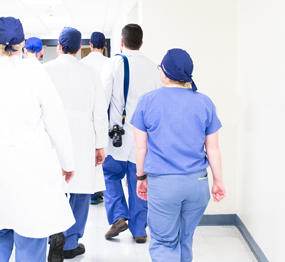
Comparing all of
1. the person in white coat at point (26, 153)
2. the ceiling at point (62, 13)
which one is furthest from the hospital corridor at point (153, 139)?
the ceiling at point (62, 13)

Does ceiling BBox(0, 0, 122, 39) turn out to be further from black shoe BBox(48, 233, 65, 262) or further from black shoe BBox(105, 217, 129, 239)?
black shoe BBox(48, 233, 65, 262)

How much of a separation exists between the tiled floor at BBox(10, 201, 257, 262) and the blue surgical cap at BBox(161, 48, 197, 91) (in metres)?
1.32

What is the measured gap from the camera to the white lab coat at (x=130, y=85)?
280cm

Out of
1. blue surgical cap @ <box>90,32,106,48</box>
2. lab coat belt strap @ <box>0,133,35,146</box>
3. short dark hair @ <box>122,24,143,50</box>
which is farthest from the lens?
blue surgical cap @ <box>90,32,106,48</box>

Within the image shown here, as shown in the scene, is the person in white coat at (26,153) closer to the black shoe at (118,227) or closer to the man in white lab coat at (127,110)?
the man in white lab coat at (127,110)

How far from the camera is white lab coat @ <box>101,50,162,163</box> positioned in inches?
110

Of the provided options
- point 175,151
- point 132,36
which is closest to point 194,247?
point 175,151

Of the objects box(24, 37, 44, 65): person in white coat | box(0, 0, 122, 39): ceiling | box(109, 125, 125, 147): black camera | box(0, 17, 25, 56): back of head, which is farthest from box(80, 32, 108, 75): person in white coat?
box(0, 0, 122, 39): ceiling

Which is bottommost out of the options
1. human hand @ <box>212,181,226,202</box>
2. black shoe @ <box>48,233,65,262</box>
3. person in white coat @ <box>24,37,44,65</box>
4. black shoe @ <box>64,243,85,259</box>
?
black shoe @ <box>64,243,85,259</box>

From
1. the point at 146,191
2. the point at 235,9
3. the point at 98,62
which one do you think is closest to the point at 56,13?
the point at 98,62

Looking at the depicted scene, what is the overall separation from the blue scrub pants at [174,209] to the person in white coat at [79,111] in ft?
2.19

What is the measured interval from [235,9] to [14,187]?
229 cm

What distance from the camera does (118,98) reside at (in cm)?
282

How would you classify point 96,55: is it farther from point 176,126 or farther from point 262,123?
point 176,126
